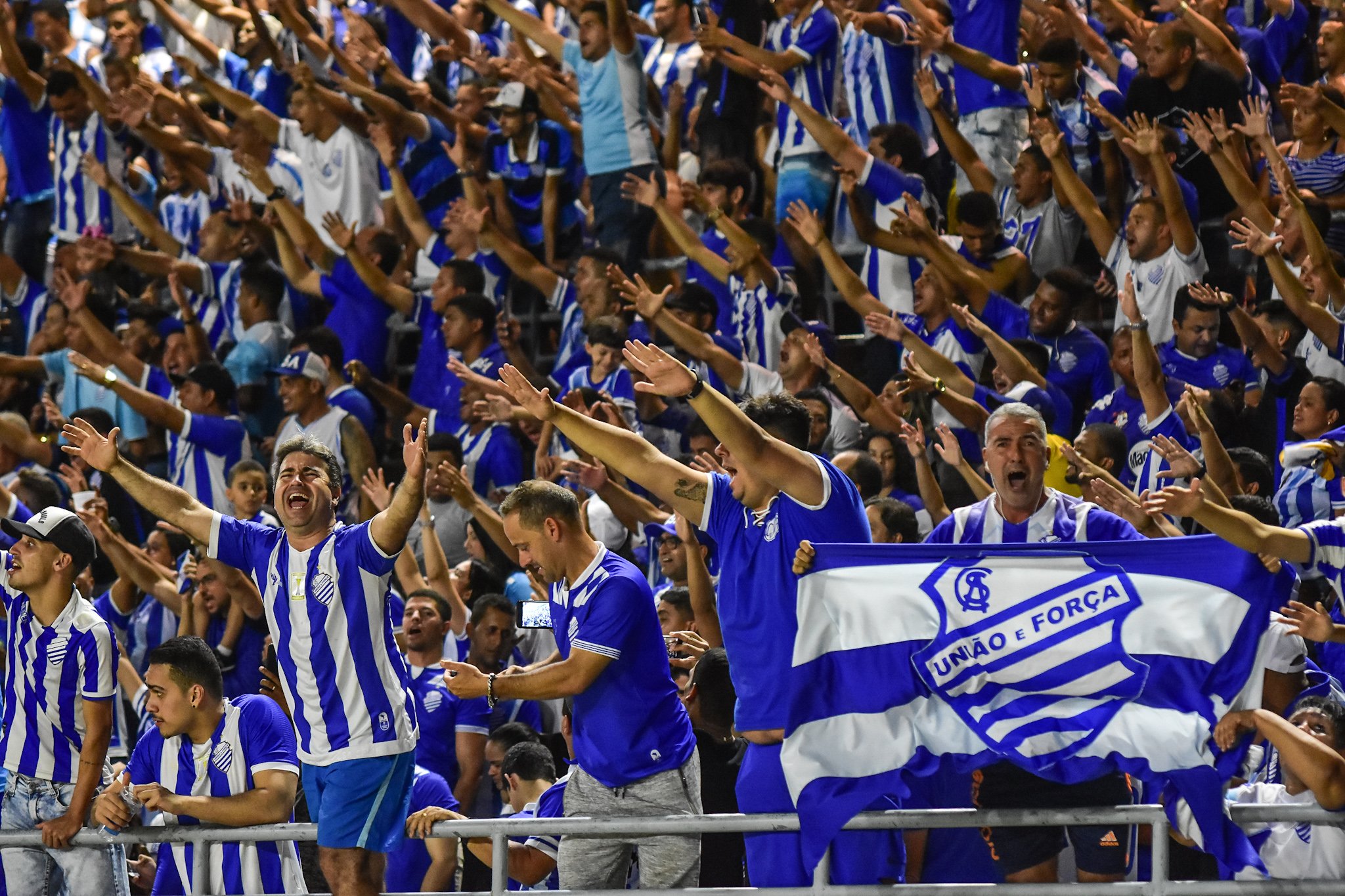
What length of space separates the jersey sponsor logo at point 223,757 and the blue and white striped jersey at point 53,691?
522 mm

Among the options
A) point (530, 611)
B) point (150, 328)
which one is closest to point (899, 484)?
point (530, 611)

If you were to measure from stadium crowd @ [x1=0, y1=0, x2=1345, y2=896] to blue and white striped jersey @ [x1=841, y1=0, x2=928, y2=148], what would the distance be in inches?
1.0

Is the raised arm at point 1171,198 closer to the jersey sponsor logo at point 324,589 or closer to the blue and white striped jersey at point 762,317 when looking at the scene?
the blue and white striped jersey at point 762,317

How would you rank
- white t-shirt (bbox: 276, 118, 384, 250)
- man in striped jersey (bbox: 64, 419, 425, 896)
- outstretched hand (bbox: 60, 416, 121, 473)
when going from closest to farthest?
man in striped jersey (bbox: 64, 419, 425, 896) < outstretched hand (bbox: 60, 416, 121, 473) < white t-shirt (bbox: 276, 118, 384, 250)

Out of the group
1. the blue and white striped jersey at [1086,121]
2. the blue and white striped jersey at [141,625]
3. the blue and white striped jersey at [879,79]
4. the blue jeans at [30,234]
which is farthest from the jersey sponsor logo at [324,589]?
the blue jeans at [30,234]

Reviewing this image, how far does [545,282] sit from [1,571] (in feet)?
16.5

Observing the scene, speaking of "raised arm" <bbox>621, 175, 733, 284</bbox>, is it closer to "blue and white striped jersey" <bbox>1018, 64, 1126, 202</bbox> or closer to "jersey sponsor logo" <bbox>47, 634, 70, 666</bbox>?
"blue and white striped jersey" <bbox>1018, 64, 1126, 202</bbox>

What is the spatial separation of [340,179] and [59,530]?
6.33m

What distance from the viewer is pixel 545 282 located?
11.6 metres

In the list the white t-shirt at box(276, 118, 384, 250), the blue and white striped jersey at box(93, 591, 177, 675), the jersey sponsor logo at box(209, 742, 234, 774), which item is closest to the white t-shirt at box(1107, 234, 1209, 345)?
the jersey sponsor logo at box(209, 742, 234, 774)

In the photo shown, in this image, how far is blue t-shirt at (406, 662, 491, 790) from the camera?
811 cm

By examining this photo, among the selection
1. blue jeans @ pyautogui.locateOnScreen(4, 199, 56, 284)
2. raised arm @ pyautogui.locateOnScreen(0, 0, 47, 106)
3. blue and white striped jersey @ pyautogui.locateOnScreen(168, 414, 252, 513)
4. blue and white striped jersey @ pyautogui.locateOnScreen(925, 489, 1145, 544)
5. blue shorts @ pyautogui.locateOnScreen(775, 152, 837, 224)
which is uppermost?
raised arm @ pyautogui.locateOnScreen(0, 0, 47, 106)

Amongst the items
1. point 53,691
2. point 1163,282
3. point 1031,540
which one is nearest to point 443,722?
point 53,691

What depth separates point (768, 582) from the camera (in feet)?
19.6
